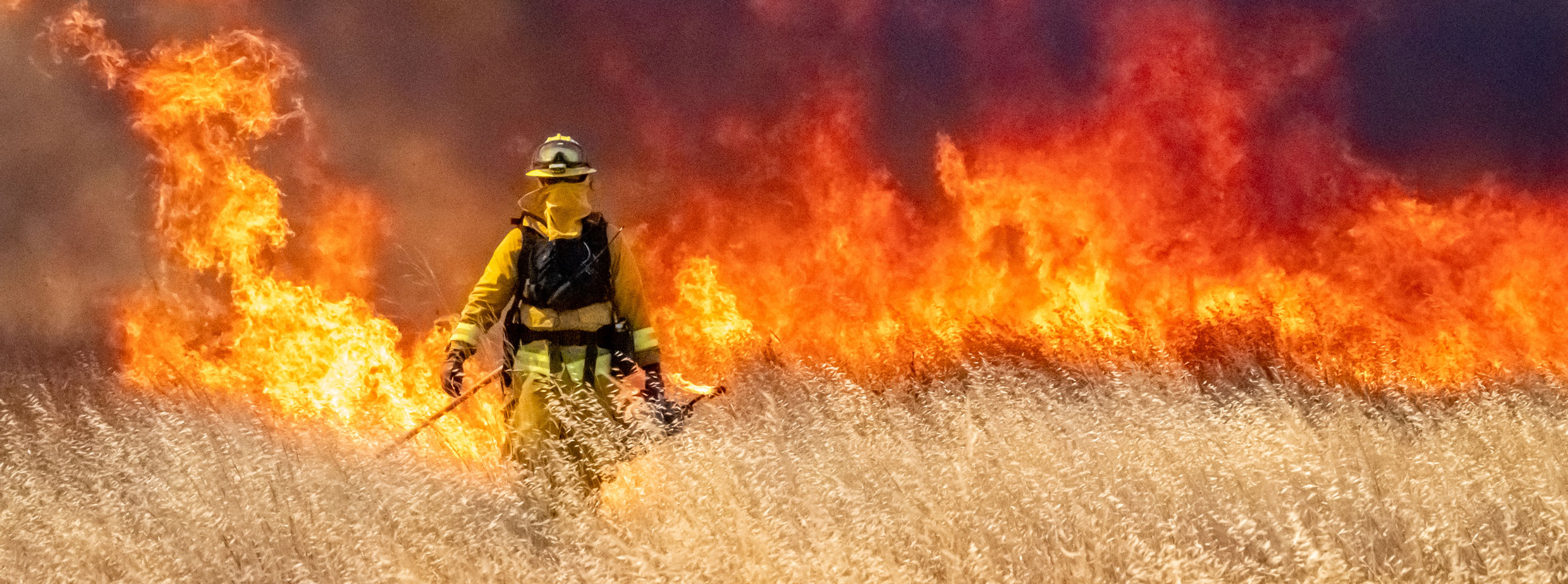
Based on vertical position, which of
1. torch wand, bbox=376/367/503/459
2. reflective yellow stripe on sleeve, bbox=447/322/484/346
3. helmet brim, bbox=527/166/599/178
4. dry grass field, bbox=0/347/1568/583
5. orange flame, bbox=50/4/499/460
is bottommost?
dry grass field, bbox=0/347/1568/583

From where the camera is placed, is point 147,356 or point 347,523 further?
point 147,356

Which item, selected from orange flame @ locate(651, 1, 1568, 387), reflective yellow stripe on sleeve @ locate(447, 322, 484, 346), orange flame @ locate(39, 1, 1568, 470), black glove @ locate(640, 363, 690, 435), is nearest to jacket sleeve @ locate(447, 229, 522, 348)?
reflective yellow stripe on sleeve @ locate(447, 322, 484, 346)

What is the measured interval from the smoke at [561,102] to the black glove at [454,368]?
4.26 m

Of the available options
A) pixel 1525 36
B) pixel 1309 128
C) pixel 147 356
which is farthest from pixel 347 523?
pixel 1525 36

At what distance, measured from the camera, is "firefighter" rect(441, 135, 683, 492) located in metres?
5.06

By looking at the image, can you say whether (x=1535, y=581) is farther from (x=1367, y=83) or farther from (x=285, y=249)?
(x=285, y=249)

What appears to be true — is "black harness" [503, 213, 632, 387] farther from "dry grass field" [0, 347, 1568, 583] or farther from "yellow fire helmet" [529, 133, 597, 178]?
"dry grass field" [0, 347, 1568, 583]

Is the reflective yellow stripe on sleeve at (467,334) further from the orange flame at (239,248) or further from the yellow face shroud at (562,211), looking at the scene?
the orange flame at (239,248)

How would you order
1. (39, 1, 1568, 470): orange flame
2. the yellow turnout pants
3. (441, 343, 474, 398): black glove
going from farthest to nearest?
1. (39, 1, 1568, 470): orange flame
2. (441, 343, 474, 398): black glove
3. the yellow turnout pants

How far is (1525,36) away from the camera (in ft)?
29.9

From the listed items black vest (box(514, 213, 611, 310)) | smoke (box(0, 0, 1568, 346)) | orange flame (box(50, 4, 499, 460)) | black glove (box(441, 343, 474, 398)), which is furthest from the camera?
smoke (box(0, 0, 1568, 346))

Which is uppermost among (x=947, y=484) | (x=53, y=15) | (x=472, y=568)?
(x=53, y=15)

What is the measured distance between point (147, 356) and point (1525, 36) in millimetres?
10395

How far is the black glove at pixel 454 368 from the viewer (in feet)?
16.5
